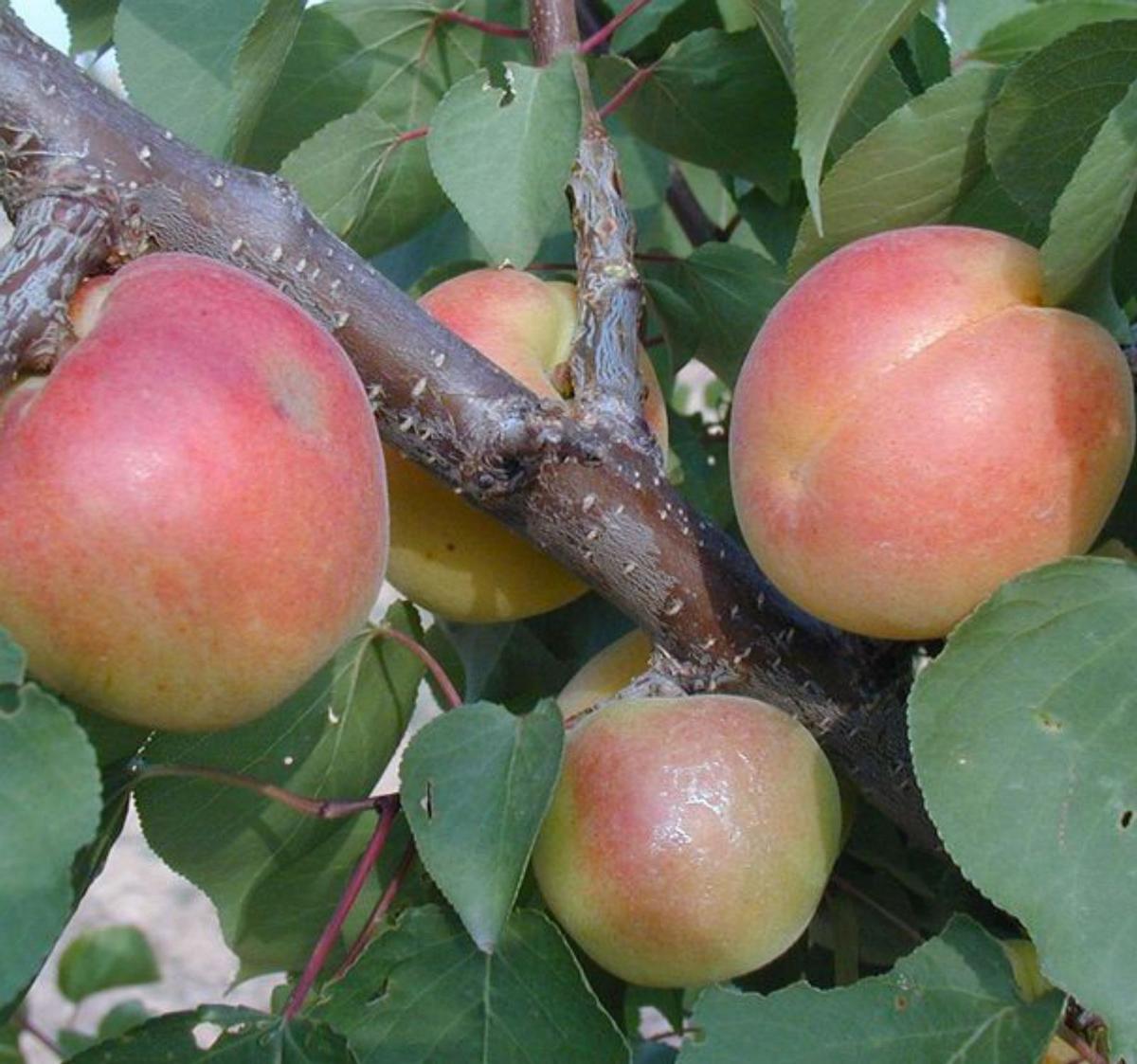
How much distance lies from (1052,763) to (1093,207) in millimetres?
218

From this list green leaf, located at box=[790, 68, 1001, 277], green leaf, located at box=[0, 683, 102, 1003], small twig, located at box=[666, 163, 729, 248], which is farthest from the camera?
small twig, located at box=[666, 163, 729, 248]

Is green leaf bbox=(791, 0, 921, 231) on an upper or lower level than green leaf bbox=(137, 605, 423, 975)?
upper

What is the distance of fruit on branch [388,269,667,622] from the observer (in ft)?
2.51

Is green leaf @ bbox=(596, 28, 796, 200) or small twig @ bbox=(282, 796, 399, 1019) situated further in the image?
green leaf @ bbox=(596, 28, 796, 200)

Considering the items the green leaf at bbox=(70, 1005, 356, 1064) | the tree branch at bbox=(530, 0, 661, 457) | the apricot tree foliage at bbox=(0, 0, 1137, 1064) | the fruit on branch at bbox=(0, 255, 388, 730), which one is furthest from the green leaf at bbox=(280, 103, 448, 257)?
the green leaf at bbox=(70, 1005, 356, 1064)

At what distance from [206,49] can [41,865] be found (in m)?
0.58

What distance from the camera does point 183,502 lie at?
1.67ft

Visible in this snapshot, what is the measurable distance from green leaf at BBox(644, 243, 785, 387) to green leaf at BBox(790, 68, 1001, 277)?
0.18 metres

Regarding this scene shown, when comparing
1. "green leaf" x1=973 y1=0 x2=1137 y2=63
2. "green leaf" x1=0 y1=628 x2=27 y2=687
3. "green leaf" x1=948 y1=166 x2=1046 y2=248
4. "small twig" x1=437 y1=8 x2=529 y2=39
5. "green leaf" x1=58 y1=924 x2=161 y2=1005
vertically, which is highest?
"green leaf" x1=0 y1=628 x2=27 y2=687

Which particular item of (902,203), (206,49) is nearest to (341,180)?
(206,49)

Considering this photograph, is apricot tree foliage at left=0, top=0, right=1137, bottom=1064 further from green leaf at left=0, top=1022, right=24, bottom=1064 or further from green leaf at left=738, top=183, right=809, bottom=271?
green leaf at left=0, top=1022, right=24, bottom=1064

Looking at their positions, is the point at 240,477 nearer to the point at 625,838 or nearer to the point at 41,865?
the point at 41,865

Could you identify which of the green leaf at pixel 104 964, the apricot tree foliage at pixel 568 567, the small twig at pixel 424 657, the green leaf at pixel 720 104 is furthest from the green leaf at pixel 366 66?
the green leaf at pixel 104 964

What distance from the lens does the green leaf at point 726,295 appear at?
95cm
